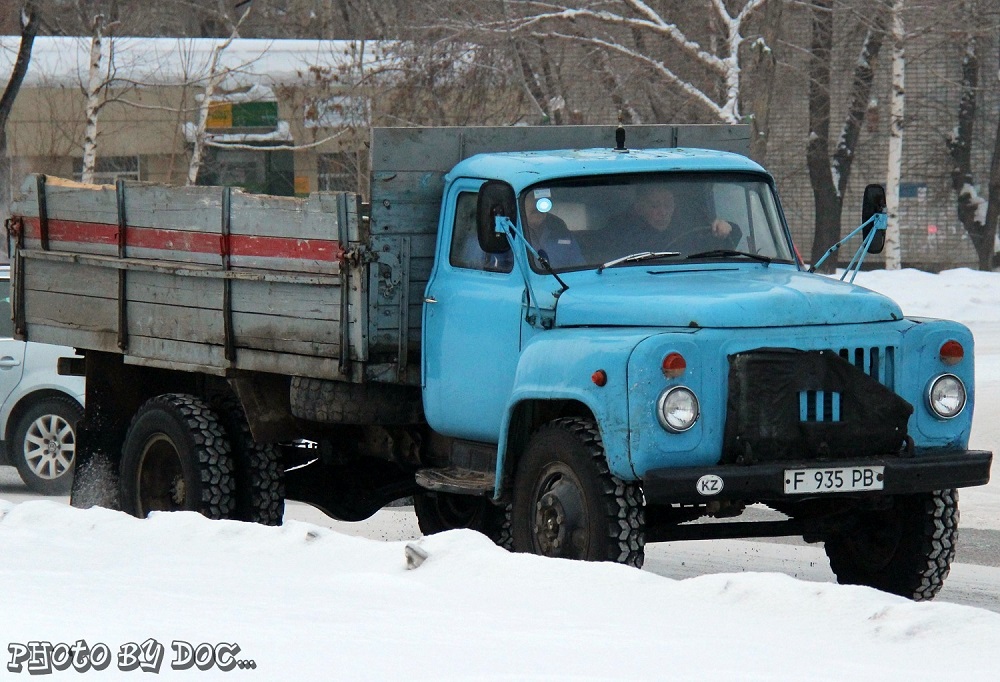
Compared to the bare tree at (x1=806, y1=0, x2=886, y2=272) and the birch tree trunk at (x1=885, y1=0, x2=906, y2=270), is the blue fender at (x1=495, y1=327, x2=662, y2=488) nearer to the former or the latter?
the birch tree trunk at (x1=885, y1=0, x2=906, y2=270)

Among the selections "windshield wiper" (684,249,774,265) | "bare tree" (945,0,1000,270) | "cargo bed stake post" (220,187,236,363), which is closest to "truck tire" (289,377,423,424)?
"cargo bed stake post" (220,187,236,363)

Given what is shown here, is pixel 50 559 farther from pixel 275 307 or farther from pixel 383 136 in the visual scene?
pixel 383 136

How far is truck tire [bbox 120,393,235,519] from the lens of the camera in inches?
351

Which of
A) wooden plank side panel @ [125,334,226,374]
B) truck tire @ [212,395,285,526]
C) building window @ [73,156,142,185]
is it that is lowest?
truck tire @ [212,395,285,526]

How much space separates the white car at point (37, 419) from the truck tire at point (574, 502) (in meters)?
6.06

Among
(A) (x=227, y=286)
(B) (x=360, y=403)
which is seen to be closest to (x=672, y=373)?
(B) (x=360, y=403)

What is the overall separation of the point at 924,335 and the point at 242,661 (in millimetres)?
3233

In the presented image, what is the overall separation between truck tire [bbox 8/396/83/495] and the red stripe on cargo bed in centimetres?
231

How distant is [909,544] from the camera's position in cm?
731

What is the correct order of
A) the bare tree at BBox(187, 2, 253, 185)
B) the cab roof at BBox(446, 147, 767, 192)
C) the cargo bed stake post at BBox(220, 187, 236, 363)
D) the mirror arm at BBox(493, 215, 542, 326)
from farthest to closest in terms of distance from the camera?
the bare tree at BBox(187, 2, 253, 185), the cargo bed stake post at BBox(220, 187, 236, 363), the cab roof at BBox(446, 147, 767, 192), the mirror arm at BBox(493, 215, 542, 326)

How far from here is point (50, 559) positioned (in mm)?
7117

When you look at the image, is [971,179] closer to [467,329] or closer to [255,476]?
[255,476]

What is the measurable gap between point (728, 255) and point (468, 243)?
1254 mm

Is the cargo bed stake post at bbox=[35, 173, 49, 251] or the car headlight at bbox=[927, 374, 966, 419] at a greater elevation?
the cargo bed stake post at bbox=[35, 173, 49, 251]
